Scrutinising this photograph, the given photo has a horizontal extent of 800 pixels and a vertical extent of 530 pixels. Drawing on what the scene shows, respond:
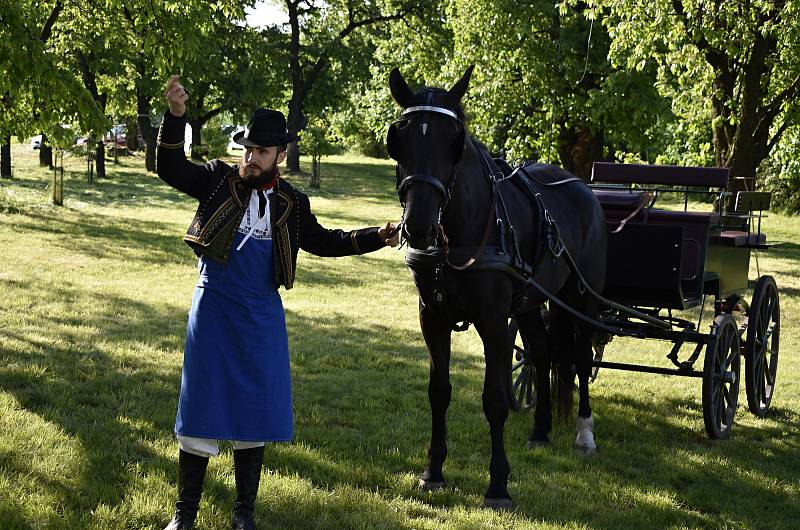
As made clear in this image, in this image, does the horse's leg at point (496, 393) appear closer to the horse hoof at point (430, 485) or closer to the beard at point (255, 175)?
the horse hoof at point (430, 485)

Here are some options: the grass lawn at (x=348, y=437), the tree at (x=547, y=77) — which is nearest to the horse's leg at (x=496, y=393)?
the grass lawn at (x=348, y=437)

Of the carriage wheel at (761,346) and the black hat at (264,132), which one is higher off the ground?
the black hat at (264,132)

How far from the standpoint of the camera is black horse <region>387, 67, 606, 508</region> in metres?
4.38

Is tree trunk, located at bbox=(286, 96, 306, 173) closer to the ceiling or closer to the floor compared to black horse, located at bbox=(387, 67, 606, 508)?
closer to the ceiling

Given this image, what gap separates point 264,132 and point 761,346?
5359 millimetres

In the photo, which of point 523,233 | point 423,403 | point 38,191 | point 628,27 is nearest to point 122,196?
point 38,191

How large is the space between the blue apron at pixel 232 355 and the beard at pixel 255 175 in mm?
253

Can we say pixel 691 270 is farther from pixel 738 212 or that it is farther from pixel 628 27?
pixel 628 27

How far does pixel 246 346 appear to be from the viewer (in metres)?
4.09

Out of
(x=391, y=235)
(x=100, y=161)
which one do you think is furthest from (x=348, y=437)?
(x=100, y=161)

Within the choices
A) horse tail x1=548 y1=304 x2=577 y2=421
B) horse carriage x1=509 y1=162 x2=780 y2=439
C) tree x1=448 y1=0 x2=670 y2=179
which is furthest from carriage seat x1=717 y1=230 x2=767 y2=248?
tree x1=448 y1=0 x2=670 y2=179

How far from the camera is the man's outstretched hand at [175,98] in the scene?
150 inches

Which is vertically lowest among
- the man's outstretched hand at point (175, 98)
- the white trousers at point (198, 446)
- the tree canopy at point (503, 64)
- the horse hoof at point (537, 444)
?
the horse hoof at point (537, 444)

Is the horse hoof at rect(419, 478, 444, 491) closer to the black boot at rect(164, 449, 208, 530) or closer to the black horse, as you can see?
the black horse
